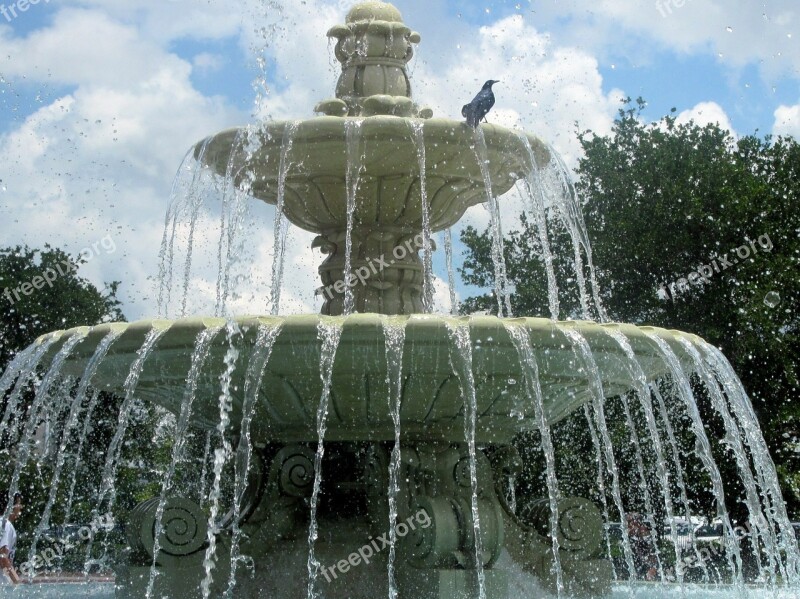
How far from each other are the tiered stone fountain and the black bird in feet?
0.39

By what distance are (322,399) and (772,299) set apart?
16.4 m

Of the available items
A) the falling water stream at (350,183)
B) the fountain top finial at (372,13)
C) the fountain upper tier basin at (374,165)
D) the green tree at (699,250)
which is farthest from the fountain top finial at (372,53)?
the green tree at (699,250)

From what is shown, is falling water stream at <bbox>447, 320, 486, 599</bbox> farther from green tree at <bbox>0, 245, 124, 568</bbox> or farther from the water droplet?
green tree at <bbox>0, 245, 124, 568</bbox>

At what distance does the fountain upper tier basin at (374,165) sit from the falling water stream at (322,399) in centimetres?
211

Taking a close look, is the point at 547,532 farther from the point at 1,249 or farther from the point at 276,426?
the point at 1,249

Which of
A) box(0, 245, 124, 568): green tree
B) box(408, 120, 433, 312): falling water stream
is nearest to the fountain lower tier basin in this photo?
box(408, 120, 433, 312): falling water stream

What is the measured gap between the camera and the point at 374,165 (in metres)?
8.15

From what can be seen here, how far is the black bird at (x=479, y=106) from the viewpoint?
25.0 ft

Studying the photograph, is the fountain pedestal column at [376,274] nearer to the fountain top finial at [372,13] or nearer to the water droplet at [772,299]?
the fountain top finial at [372,13]

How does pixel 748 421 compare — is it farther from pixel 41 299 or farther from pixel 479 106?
pixel 41 299

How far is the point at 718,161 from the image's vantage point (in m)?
24.1

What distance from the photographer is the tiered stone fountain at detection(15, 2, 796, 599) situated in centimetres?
641

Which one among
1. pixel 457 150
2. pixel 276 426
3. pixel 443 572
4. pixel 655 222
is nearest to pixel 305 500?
pixel 276 426

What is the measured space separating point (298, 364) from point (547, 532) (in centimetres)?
286
